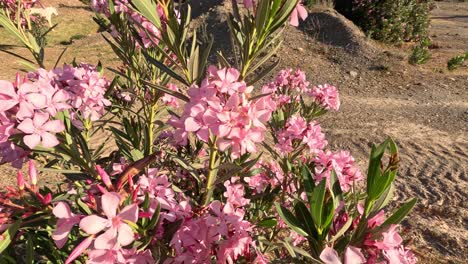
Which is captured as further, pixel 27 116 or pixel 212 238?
pixel 212 238

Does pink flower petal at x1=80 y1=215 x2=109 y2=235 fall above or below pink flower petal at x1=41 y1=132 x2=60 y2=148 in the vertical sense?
below

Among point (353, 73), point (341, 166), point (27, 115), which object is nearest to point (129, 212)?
point (27, 115)

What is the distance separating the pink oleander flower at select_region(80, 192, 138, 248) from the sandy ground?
71.1 inches

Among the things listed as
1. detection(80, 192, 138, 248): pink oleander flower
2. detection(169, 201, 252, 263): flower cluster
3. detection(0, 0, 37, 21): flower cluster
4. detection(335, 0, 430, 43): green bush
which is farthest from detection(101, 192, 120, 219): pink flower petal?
detection(335, 0, 430, 43): green bush

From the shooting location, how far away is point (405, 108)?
6.93 m

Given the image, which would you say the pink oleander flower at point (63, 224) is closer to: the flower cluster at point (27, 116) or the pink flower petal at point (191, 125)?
the flower cluster at point (27, 116)

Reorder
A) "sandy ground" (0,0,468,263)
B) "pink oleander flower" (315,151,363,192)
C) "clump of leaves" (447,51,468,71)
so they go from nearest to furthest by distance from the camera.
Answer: "pink oleander flower" (315,151,363,192)
"sandy ground" (0,0,468,263)
"clump of leaves" (447,51,468,71)

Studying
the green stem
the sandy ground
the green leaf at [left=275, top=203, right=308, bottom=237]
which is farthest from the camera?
the sandy ground

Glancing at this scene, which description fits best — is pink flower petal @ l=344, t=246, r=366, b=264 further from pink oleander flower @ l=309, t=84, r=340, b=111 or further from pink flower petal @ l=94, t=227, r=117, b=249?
pink oleander flower @ l=309, t=84, r=340, b=111

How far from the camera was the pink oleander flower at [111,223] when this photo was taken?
78 cm

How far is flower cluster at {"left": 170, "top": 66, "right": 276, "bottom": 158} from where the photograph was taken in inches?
36.9

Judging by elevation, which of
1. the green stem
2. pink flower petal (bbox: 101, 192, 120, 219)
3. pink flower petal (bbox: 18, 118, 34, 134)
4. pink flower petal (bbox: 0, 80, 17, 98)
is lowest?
the green stem

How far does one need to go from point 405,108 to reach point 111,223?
280 inches

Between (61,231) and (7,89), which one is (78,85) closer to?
(7,89)
